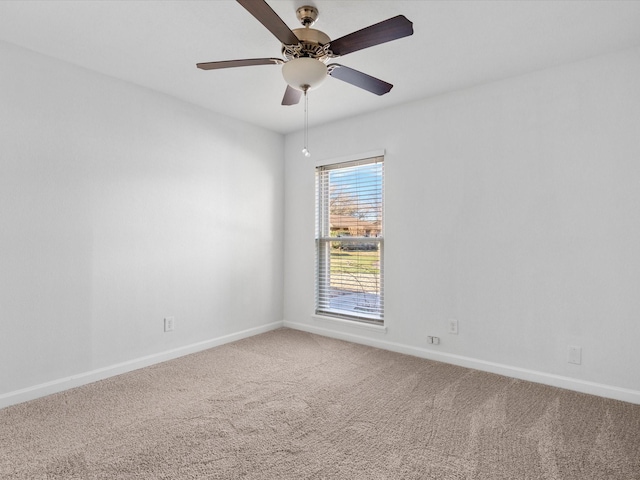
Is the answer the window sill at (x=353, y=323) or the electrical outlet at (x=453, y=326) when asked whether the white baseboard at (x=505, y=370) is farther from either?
the electrical outlet at (x=453, y=326)

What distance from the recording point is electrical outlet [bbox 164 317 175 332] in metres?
3.42

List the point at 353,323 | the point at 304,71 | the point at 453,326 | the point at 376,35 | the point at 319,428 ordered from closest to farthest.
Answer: the point at 376,35, the point at 304,71, the point at 319,428, the point at 453,326, the point at 353,323

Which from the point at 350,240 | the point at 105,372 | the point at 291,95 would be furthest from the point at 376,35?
the point at 105,372

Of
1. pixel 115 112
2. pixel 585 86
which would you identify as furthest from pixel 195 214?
pixel 585 86

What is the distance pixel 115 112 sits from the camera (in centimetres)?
306

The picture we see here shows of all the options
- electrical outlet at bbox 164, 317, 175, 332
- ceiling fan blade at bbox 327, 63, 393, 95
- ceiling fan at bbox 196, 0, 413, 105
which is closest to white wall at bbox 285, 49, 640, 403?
ceiling fan blade at bbox 327, 63, 393, 95

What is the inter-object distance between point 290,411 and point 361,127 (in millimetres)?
2860

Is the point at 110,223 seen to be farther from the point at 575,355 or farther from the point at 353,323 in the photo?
the point at 575,355

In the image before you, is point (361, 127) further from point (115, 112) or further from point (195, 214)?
point (115, 112)

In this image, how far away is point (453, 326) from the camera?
Result: 3.32 meters

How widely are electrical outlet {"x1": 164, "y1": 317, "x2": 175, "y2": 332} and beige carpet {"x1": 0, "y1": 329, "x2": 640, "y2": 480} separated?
38 cm

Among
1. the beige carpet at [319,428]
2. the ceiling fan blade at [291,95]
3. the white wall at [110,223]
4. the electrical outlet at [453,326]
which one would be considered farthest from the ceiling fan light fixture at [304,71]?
the electrical outlet at [453,326]

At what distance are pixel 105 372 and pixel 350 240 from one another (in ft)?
8.56

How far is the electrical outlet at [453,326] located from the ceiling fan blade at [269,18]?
2.60 m
